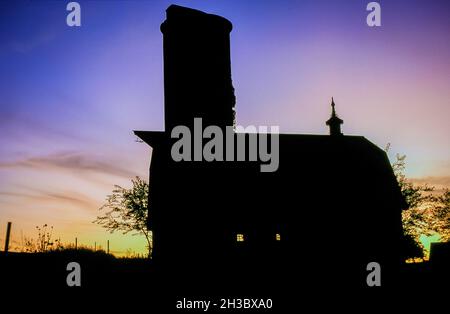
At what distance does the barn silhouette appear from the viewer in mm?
10547

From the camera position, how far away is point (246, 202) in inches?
508

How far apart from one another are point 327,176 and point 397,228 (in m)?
4.56

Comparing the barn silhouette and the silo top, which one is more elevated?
the silo top

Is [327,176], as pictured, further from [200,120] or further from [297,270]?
[200,120]

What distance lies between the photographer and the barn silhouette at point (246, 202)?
34.6ft

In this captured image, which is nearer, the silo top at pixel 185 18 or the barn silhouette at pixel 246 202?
the barn silhouette at pixel 246 202

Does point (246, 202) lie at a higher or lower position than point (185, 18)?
lower

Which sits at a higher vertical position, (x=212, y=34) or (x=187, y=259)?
(x=212, y=34)

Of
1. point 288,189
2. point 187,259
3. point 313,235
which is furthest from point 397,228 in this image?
point 187,259

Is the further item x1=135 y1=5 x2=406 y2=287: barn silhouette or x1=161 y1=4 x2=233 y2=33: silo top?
x1=161 y1=4 x2=233 y2=33: silo top

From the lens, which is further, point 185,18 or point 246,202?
point 246,202

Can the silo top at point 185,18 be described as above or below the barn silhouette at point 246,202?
above

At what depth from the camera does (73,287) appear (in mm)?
10430
